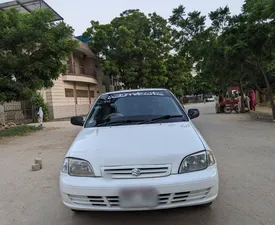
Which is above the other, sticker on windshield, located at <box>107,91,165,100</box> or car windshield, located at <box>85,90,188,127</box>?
sticker on windshield, located at <box>107,91,165,100</box>

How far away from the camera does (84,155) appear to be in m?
3.12

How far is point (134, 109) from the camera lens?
175 inches

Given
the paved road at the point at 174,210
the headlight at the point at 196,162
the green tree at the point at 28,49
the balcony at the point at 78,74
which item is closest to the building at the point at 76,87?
the balcony at the point at 78,74

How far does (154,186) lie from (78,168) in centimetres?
90

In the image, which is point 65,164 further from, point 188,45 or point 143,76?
point 143,76

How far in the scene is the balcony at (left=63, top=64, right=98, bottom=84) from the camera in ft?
84.5

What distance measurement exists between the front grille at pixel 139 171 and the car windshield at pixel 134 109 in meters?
1.18

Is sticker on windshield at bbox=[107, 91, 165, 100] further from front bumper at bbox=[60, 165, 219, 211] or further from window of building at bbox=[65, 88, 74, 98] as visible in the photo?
window of building at bbox=[65, 88, 74, 98]

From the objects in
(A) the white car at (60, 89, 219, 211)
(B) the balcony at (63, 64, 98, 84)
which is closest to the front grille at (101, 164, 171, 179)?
(A) the white car at (60, 89, 219, 211)

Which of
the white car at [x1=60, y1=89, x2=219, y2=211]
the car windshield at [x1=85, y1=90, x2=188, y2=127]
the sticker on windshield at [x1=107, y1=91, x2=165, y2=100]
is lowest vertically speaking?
the white car at [x1=60, y1=89, x2=219, y2=211]

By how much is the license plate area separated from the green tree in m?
10.4

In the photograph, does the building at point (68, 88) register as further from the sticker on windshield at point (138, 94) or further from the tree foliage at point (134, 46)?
the sticker on windshield at point (138, 94)

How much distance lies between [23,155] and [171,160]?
654 cm

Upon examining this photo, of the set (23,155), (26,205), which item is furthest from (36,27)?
(26,205)
